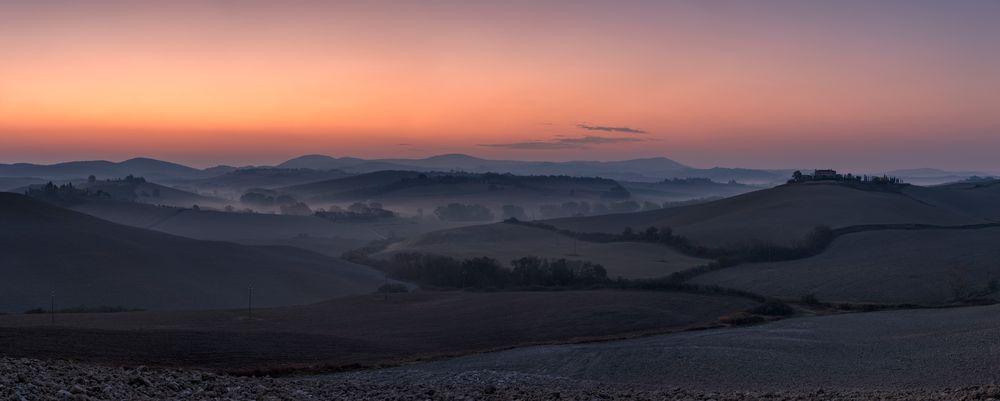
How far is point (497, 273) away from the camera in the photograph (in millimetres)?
69812

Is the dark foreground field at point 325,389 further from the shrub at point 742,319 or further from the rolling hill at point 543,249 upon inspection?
the rolling hill at point 543,249

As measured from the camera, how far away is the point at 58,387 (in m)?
17.6

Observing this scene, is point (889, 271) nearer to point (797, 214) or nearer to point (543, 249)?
point (543, 249)

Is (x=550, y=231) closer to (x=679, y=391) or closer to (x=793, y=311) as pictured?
(x=793, y=311)

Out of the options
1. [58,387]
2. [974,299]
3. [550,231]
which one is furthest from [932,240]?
[58,387]

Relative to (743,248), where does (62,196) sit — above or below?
above

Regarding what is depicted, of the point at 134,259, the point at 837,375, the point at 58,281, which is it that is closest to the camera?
the point at 837,375

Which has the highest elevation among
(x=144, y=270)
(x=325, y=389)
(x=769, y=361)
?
(x=325, y=389)

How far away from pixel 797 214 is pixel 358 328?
244ft

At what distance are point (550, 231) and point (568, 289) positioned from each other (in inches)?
2242

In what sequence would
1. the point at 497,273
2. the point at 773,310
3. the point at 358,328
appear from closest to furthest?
the point at 358,328 → the point at 773,310 → the point at 497,273

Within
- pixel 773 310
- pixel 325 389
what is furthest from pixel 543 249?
pixel 325 389

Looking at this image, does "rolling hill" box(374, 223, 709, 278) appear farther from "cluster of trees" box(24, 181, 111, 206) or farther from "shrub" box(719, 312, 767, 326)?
"cluster of trees" box(24, 181, 111, 206)

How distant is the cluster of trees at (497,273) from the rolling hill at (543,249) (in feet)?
22.3
